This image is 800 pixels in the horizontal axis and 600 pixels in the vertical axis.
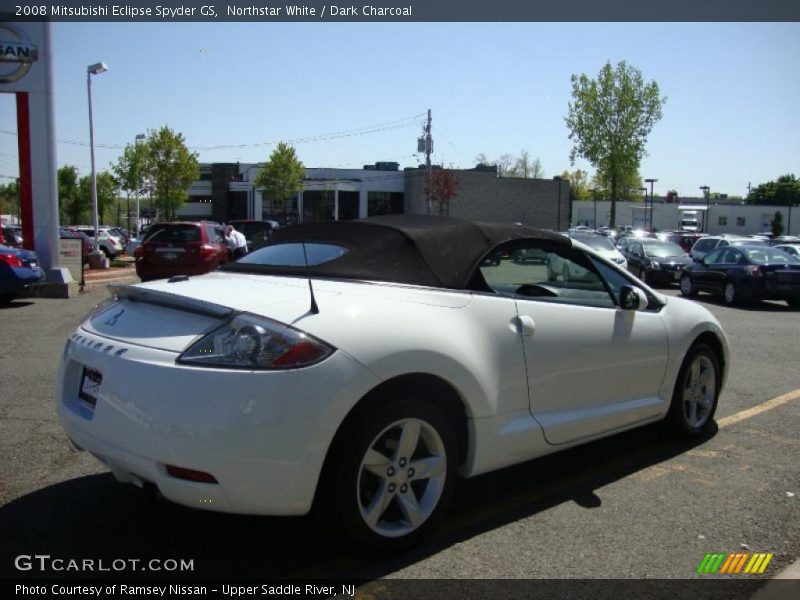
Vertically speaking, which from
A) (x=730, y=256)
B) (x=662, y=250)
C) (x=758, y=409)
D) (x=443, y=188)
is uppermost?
(x=443, y=188)

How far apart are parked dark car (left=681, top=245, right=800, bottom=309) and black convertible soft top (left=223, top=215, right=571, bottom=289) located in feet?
44.4

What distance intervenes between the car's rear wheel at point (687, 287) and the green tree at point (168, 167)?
36252 millimetres

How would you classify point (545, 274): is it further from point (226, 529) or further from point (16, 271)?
point (16, 271)

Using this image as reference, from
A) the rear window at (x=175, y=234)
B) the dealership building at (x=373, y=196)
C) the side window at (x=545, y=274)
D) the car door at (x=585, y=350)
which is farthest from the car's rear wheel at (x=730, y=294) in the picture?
the dealership building at (x=373, y=196)

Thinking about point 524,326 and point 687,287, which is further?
point 687,287

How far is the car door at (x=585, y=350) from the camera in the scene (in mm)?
3654

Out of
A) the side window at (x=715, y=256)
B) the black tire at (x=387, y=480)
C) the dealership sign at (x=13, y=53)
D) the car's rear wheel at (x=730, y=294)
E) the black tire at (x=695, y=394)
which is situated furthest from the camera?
the side window at (x=715, y=256)

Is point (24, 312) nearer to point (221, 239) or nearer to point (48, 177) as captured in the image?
point (48, 177)

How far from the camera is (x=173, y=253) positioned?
1520 centimetres

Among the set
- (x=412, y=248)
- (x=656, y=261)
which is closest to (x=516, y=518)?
(x=412, y=248)

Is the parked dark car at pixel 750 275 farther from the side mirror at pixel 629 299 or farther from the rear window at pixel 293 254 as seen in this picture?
the rear window at pixel 293 254

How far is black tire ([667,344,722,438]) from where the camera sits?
15.7ft
